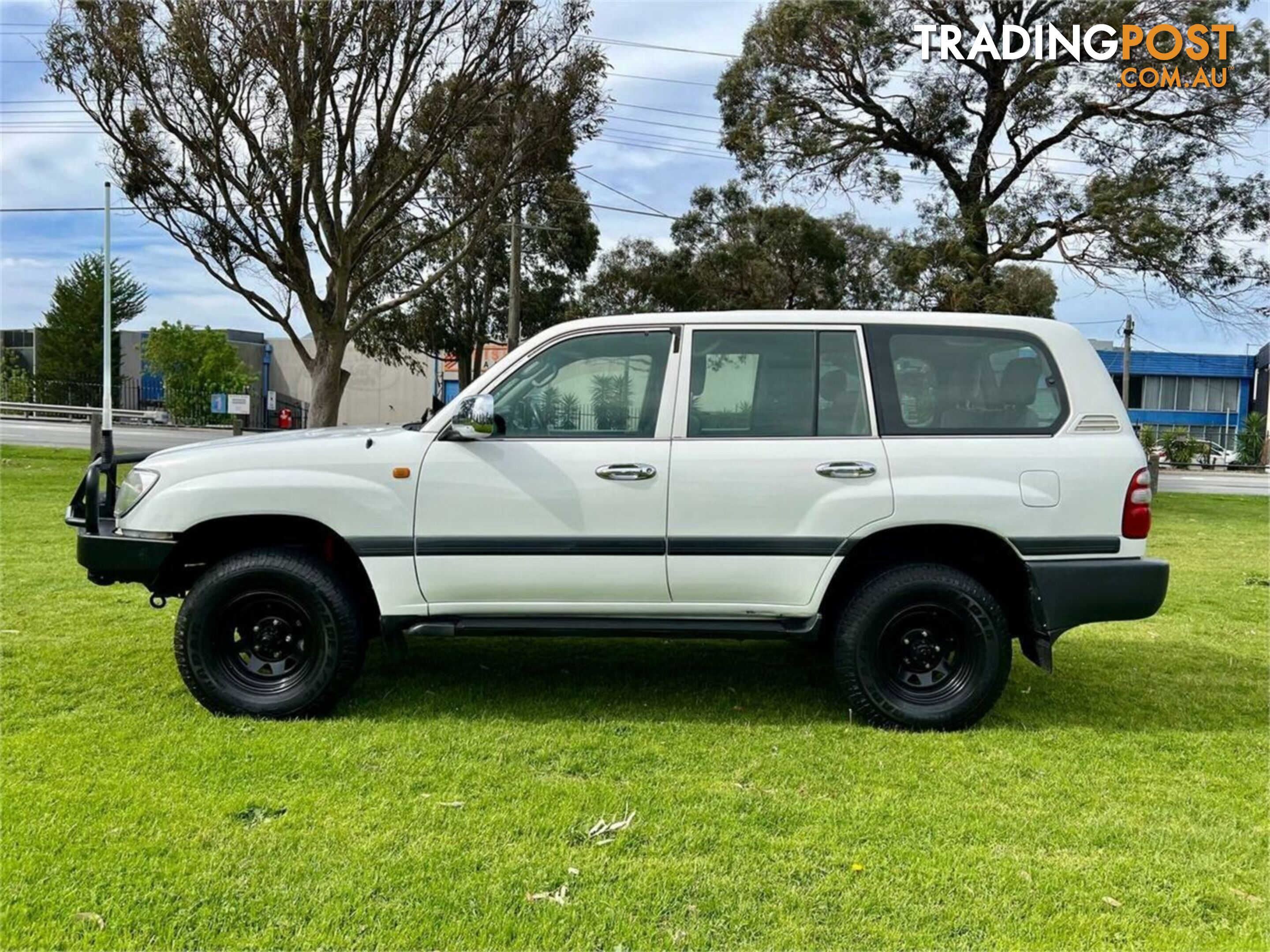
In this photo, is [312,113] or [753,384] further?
[312,113]

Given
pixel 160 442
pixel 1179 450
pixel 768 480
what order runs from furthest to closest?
pixel 1179 450
pixel 160 442
pixel 768 480

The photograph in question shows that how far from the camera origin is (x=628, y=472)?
4168 mm

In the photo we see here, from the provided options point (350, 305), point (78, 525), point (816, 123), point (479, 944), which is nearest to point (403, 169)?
point (350, 305)

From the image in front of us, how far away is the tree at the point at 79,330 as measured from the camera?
48.6 meters

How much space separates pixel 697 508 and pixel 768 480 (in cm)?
34

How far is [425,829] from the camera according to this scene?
3225 mm

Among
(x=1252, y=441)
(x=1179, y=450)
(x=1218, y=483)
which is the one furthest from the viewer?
(x=1252, y=441)

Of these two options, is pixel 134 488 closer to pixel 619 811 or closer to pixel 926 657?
pixel 619 811

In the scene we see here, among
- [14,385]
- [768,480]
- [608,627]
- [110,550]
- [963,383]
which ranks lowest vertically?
[608,627]

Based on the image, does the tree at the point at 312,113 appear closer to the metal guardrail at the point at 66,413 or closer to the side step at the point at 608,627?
the side step at the point at 608,627

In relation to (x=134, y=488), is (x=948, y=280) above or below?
above

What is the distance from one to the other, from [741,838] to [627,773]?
680 mm

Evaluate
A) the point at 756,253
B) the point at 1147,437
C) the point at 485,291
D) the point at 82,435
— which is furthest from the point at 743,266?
the point at 82,435

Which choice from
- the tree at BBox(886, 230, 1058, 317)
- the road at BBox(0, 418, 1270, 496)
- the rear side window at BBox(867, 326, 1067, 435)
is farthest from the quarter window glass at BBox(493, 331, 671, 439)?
the road at BBox(0, 418, 1270, 496)
